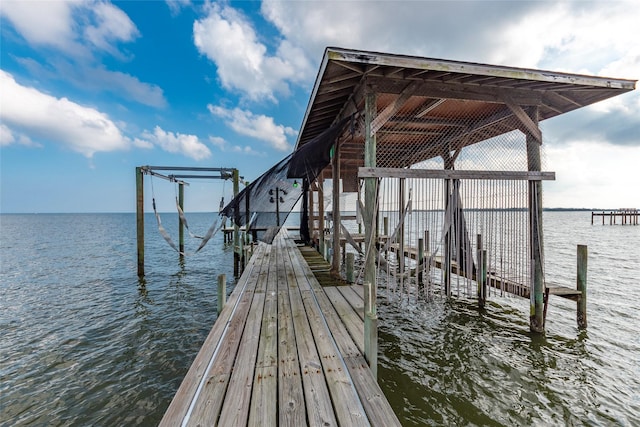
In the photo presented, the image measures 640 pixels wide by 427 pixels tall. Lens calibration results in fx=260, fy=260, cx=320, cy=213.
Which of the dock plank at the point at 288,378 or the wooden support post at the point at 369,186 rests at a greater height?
the wooden support post at the point at 369,186

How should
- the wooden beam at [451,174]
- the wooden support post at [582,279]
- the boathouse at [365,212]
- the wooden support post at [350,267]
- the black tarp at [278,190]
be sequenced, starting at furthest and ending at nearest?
the wooden support post at [350,267], the wooden support post at [582,279], the black tarp at [278,190], the wooden beam at [451,174], the boathouse at [365,212]

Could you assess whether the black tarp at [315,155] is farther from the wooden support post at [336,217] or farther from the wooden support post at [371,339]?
the wooden support post at [371,339]

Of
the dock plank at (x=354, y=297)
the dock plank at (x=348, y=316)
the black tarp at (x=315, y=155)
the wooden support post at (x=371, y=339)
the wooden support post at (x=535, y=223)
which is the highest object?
the black tarp at (x=315, y=155)

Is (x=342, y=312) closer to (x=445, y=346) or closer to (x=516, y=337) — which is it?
(x=445, y=346)

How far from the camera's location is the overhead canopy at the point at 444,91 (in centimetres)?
344

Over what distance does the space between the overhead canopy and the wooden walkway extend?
2.82m

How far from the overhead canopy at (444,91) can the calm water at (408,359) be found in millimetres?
3521

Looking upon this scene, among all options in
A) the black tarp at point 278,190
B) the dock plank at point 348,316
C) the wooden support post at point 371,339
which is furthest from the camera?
the black tarp at point 278,190

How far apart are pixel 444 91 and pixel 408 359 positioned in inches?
162

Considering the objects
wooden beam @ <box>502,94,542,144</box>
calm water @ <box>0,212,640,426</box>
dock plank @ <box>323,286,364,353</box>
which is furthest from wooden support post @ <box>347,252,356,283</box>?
wooden beam @ <box>502,94,542,144</box>

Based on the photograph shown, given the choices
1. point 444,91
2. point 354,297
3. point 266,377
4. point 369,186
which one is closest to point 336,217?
point 354,297

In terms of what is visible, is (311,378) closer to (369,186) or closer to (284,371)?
(284,371)

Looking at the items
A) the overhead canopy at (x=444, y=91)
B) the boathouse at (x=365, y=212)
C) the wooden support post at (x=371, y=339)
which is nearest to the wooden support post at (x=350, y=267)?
the boathouse at (x=365, y=212)

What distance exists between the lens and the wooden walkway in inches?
73.0
